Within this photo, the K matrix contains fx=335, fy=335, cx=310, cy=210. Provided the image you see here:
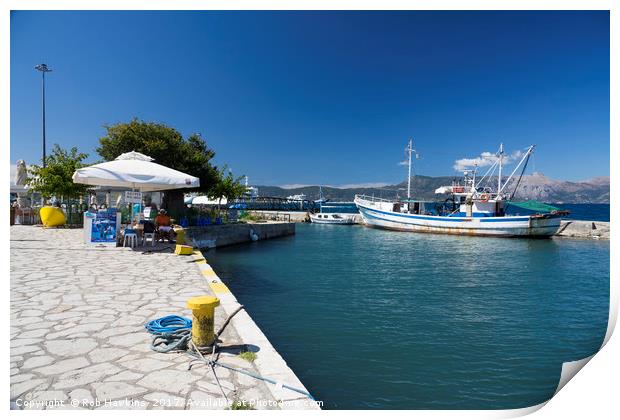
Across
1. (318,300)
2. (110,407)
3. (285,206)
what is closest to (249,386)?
(110,407)

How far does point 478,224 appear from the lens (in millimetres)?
31734

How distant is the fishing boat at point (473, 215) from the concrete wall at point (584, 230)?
6.71ft

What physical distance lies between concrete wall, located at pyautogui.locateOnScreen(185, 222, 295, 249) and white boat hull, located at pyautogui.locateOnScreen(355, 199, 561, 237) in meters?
16.3

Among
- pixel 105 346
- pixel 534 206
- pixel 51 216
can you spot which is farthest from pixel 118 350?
pixel 534 206

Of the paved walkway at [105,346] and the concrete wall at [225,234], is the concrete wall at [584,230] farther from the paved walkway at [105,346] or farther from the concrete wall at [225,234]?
the paved walkway at [105,346]

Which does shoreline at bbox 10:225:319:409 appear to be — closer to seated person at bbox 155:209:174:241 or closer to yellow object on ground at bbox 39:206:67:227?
seated person at bbox 155:209:174:241

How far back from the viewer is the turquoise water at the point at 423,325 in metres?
5.05

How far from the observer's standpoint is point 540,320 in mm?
8328

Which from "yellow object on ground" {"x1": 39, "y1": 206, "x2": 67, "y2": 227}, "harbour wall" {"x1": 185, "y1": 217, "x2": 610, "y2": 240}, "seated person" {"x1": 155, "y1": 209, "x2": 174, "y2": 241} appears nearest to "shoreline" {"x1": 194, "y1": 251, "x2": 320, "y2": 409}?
"seated person" {"x1": 155, "y1": 209, "x2": 174, "y2": 241}

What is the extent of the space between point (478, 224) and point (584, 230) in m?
9.87

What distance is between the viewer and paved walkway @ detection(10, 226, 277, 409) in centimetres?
287

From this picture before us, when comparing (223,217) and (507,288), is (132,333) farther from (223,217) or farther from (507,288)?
(223,217)

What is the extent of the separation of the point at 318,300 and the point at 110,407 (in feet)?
22.5

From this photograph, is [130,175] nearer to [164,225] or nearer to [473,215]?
[164,225]
